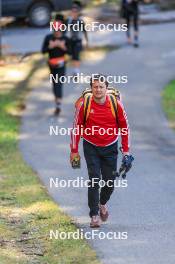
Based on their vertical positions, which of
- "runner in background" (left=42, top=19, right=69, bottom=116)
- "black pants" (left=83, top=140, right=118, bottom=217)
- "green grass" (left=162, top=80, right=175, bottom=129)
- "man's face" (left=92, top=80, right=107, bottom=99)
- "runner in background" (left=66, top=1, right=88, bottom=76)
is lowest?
"green grass" (left=162, top=80, right=175, bottom=129)

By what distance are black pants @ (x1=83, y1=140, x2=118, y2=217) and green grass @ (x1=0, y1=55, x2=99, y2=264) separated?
44 cm

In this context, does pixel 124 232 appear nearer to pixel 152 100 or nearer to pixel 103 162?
pixel 103 162

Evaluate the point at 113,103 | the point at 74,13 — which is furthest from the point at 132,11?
the point at 113,103

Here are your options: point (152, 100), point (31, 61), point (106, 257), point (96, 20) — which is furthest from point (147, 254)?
point (96, 20)

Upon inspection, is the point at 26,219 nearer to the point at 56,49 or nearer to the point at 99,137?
the point at 99,137

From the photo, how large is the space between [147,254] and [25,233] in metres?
1.57

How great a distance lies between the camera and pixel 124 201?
10.1 metres

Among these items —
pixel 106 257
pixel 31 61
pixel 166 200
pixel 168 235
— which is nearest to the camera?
pixel 106 257

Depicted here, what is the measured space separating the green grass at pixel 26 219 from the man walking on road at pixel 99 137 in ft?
1.92

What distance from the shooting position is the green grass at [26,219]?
314 inches

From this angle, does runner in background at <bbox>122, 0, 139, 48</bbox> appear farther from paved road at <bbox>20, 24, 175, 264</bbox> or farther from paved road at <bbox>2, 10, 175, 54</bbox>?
paved road at <bbox>2, 10, 175, 54</bbox>

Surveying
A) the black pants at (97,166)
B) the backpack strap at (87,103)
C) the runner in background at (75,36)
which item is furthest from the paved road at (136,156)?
the backpack strap at (87,103)

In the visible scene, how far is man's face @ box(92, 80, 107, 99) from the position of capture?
8.38m

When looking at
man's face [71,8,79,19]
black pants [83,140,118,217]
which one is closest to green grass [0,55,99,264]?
black pants [83,140,118,217]
